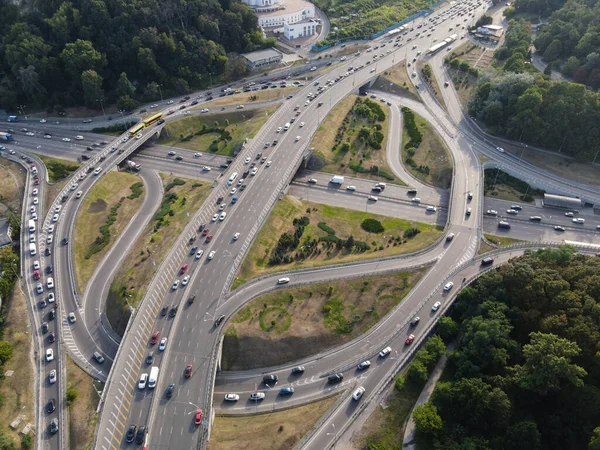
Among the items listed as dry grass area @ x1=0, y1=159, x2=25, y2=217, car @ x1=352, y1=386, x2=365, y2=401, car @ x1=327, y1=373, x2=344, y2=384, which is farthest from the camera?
dry grass area @ x1=0, y1=159, x2=25, y2=217

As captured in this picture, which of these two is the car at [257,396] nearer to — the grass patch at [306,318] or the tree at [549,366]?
the grass patch at [306,318]

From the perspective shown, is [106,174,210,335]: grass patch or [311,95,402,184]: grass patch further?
[311,95,402,184]: grass patch

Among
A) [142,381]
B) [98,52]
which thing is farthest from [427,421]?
[98,52]

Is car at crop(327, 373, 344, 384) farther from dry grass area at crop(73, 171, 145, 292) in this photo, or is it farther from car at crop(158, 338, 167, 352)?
dry grass area at crop(73, 171, 145, 292)

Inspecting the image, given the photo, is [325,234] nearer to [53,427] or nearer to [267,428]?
[267,428]

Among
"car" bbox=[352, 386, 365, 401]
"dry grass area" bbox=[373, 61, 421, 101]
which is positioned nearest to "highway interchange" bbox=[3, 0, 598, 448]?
"car" bbox=[352, 386, 365, 401]

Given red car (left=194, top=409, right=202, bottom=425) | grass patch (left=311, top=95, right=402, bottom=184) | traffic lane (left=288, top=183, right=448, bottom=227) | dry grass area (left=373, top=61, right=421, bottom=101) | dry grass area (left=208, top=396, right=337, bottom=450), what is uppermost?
dry grass area (left=373, top=61, right=421, bottom=101)
